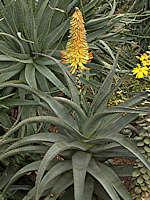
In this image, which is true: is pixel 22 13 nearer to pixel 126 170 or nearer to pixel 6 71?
pixel 6 71

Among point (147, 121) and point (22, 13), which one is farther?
point (22, 13)

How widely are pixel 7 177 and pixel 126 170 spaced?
0.85 metres

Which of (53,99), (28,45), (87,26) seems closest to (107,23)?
(87,26)

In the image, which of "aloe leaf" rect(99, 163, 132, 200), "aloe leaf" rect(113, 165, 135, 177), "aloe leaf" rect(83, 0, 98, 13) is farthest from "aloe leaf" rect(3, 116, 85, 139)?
"aloe leaf" rect(83, 0, 98, 13)

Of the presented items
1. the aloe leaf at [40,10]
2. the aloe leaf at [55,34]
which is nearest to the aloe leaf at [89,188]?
the aloe leaf at [55,34]

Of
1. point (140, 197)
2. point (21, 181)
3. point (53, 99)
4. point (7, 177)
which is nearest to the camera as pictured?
point (140, 197)

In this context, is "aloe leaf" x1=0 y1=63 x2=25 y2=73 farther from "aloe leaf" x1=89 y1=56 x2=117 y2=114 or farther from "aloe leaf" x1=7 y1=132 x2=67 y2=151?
"aloe leaf" x1=89 y1=56 x2=117 y2=114

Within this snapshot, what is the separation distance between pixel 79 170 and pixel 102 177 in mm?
132

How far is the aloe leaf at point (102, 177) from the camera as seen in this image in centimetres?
125

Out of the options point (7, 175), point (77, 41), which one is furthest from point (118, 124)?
Answer: point (7, 175)

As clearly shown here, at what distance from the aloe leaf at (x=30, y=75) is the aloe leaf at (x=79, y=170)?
673 millimetres

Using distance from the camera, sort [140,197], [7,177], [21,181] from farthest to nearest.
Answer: [21,181] → [7,177] → [140,197]

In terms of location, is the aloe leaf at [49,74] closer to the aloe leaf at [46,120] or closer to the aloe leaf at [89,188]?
the aloe leaf at [46,120]

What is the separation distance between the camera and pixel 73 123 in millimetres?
1476
